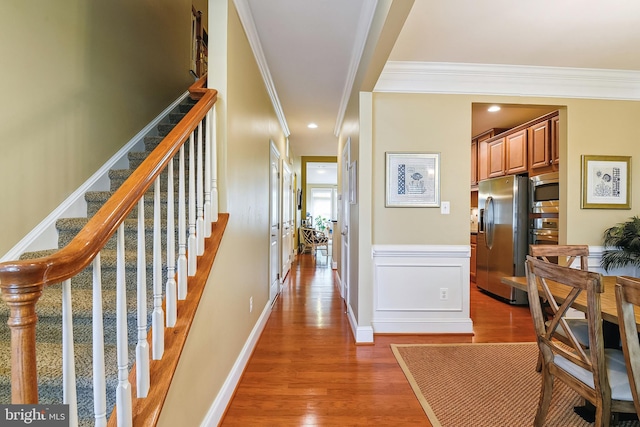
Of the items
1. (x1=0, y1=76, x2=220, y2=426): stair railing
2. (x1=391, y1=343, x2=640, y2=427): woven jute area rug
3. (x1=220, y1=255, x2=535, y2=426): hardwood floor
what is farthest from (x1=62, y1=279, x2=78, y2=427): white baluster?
(x1=391, y1=343, x2=640, y2=427): woven jute area rug

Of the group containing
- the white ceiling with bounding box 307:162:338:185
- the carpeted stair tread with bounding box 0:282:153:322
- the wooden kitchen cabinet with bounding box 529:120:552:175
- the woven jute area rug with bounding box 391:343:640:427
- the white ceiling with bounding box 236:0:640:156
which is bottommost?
the woven jute area rug with bounding box 391:343:640:427

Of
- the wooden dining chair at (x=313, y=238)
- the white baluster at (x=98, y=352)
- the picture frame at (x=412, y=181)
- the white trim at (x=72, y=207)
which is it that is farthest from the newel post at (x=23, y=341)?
the wooden dining chair at (x=313, y=238)

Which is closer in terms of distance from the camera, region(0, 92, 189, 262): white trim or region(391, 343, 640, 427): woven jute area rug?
region(0, 92, 189, 262): white trim

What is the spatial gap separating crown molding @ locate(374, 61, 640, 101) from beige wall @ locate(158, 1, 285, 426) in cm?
131

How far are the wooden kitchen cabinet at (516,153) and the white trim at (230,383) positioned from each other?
3.58 meters

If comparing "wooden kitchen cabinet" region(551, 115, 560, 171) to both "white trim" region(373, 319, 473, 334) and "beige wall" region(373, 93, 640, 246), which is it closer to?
"beige wall" region(373, 93, 640, 246)

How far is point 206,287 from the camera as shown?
1.43 metres

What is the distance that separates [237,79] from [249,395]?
2079 millimetres

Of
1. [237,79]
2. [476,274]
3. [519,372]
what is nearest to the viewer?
[237,79]

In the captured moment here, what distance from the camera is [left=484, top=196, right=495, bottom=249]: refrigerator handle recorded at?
3.66m

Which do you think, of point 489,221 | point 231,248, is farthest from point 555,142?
point 231,248

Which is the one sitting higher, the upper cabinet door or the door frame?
the upper cabinet door

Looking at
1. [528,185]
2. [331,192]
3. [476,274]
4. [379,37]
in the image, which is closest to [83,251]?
[379,37]

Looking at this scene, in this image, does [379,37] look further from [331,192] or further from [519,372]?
[331,192]
